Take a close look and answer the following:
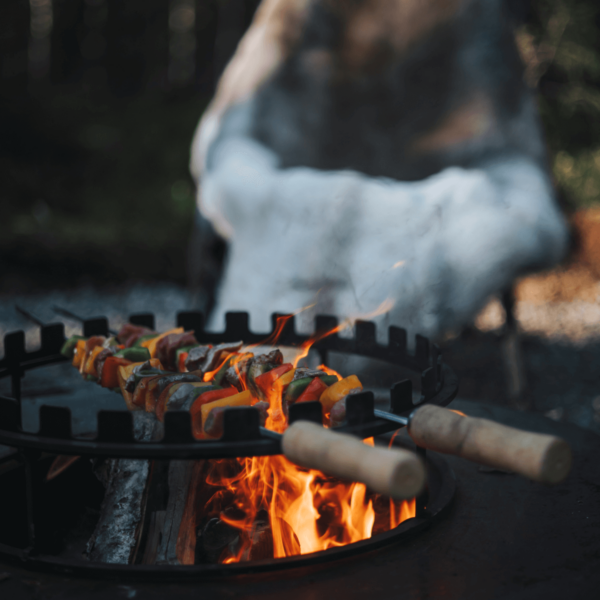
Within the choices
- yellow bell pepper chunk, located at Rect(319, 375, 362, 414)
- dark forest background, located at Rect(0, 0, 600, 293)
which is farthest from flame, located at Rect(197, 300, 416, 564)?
dark forest background, located at Rect(0, 0, 600, 293)

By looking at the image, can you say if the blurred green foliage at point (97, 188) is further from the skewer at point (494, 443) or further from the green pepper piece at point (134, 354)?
the skewer at point (494, 443)

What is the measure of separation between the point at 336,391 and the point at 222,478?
0.37m

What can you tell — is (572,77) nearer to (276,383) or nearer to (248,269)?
(248,269)

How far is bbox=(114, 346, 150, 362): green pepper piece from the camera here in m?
1.34

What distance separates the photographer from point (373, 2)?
4.13m

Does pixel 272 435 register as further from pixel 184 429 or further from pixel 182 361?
pixel 182 361

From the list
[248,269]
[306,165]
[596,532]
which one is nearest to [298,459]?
[596,532]

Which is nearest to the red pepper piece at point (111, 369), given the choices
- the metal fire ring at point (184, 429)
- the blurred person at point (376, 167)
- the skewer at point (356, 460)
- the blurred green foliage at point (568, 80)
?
the metal fire ring at point (184, 429)

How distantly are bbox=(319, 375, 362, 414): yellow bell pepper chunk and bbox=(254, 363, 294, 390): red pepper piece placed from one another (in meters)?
0.10

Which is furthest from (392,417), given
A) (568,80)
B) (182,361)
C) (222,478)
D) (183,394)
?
(568,80)

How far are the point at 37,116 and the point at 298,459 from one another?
746 cm

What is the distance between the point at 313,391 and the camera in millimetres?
1119

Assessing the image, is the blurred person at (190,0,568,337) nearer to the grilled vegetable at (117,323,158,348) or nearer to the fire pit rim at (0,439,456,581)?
the grilled vegetable at (117,323,158,348)

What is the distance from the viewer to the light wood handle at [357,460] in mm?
731
